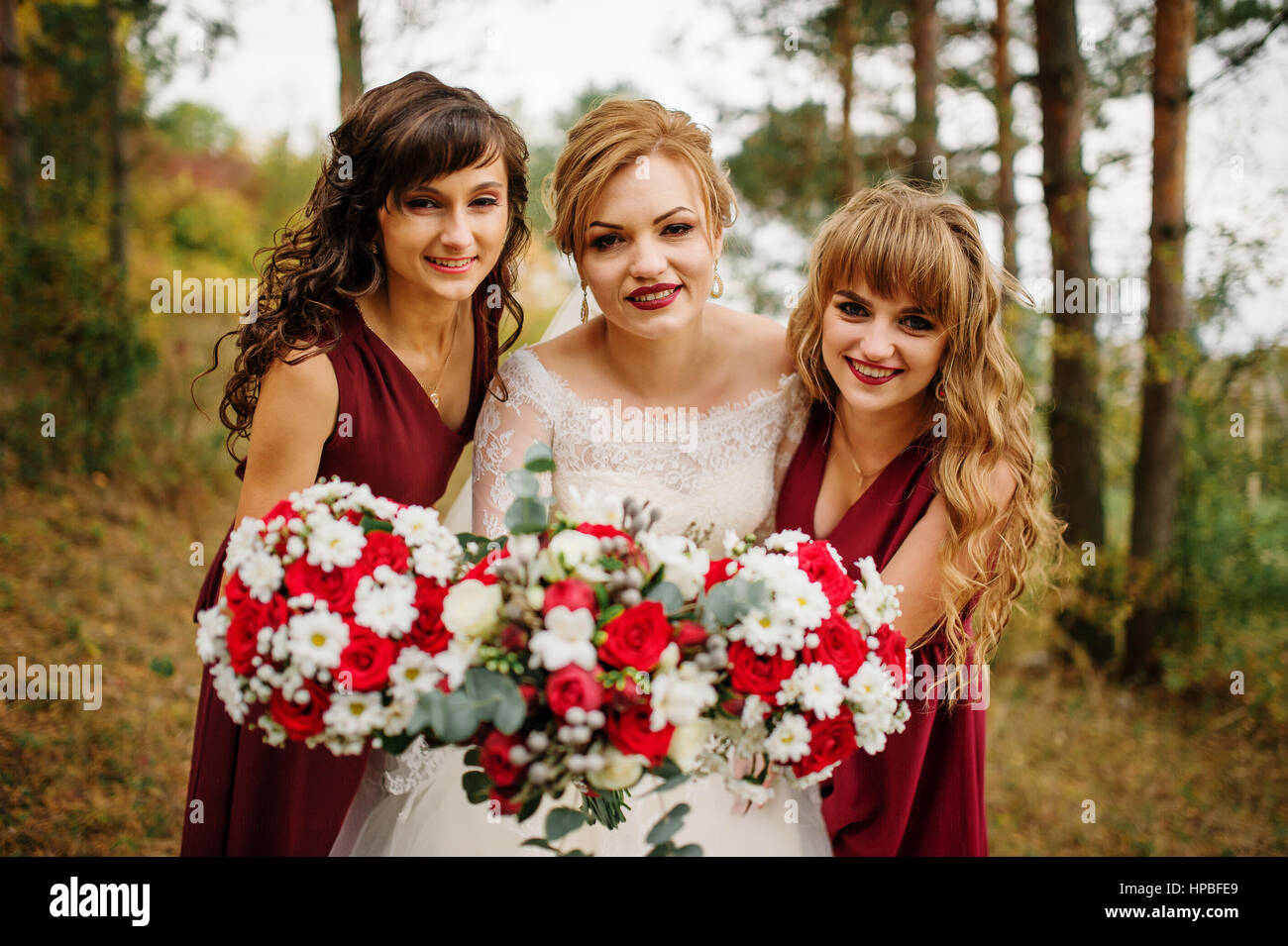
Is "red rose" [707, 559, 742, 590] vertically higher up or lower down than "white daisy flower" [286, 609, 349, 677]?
higher up

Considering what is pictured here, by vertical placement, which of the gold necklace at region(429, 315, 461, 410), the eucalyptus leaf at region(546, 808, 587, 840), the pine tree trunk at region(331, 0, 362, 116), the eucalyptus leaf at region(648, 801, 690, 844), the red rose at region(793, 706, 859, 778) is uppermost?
the pine tree trunk at region(331, 0, 362, 116)

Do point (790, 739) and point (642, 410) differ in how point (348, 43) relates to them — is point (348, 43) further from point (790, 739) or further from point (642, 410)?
point (790, 739)

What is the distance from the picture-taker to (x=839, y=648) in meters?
1.68

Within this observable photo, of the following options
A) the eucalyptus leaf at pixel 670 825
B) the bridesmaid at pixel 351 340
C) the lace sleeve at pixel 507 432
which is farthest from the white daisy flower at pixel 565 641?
the bridesmaid at pixel 351 340

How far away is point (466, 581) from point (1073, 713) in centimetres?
561

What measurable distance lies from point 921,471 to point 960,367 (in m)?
0.34

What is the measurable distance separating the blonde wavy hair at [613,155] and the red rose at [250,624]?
5.16ft

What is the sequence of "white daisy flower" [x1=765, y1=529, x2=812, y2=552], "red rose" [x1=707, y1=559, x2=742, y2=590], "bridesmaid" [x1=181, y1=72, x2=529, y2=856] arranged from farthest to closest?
"bridesmaid" [x1=181, y1=72, x2=529, y2=856] < "white daisy flower" [x1=765, y1=529, x2=812, y2=552] < "red rose" [x1=707, y1=559, x2=742, y2=590]

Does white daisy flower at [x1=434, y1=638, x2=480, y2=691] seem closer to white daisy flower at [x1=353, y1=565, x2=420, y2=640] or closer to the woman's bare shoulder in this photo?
white daisy flower at [x1=353, y1=565, x2=420, y2=640]

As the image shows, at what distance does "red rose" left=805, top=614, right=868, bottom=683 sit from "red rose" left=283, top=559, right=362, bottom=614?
0.86 m

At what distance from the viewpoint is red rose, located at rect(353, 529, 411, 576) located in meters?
1.65

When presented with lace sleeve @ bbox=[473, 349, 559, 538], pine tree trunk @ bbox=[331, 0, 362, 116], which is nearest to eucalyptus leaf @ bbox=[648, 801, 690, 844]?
lace sleeve @ bbox=[473, 349, 559, 538]

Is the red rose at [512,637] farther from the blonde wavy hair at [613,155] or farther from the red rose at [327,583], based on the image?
the blonde wavy hair at [613,155]

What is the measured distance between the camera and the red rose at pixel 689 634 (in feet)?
5.04
